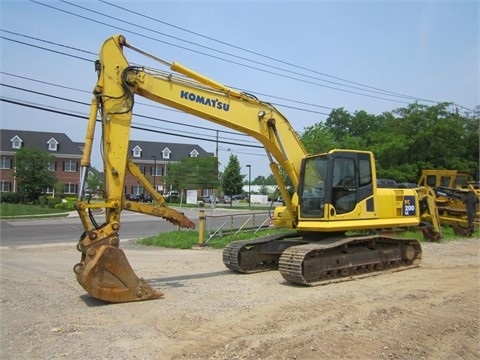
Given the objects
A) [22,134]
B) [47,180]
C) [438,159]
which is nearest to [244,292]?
[438,159]

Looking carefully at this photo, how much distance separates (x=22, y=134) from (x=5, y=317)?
2749 inches

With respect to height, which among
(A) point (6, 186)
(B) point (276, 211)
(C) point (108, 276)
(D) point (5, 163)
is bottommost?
(C) point (108, 276)

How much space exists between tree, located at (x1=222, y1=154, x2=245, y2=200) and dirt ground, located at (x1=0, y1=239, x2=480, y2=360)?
5914 centimetres

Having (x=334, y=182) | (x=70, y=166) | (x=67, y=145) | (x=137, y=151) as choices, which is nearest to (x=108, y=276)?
(x=334, y=182)

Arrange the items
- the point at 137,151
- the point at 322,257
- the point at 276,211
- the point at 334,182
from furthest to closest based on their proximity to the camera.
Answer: the point at 137,151, the point at 276,211, the point at 334,182, the point at 322,257

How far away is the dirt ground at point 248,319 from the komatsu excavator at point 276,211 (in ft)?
1.66

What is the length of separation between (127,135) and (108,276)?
260cm

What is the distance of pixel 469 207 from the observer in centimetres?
1997

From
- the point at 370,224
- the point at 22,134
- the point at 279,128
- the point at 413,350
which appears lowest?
the point at 413,350

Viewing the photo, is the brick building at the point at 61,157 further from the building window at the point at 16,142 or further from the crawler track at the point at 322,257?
Answer: the crawler track at the point at 322,257

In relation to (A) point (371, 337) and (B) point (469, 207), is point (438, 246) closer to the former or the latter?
(B) point (469, 207)

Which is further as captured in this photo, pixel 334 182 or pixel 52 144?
pixel 52 144

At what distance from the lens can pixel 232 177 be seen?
70.4m

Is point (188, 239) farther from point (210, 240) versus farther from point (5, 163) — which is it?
point (5, 163)
